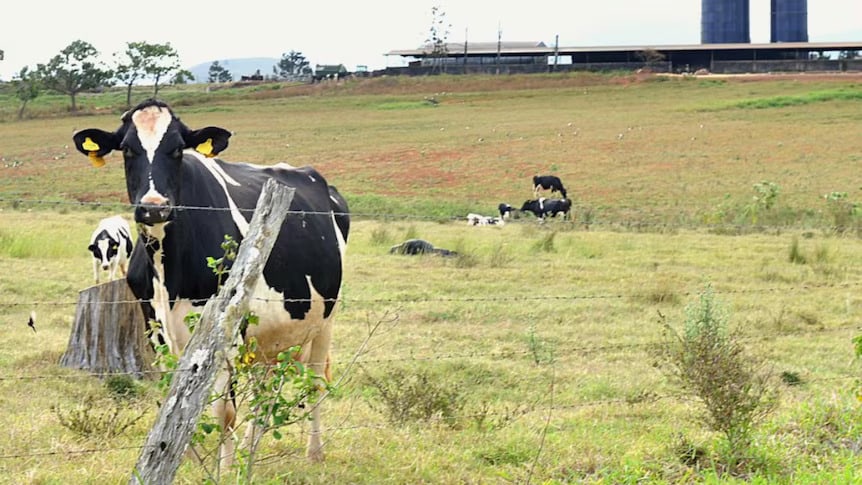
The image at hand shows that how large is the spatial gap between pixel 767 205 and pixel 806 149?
15.9m

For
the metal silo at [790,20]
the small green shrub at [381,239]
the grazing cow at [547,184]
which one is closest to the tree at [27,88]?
the grazing cow at [547,184]

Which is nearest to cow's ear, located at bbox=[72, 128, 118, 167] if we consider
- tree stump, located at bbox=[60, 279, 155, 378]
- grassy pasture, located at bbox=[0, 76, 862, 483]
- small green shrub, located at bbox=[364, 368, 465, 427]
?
grassy pasture, located at bbox=[0, 76, 862, 483]

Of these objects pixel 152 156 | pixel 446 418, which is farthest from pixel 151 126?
pixel 446 418

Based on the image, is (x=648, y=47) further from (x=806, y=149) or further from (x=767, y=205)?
(x=767, y=205)

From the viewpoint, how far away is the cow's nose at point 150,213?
6051 mm

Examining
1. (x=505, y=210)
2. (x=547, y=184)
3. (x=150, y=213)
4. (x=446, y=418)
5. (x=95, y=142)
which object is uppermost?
(x=95, y=142)

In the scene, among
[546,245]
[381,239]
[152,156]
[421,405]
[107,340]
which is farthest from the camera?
[381,239]

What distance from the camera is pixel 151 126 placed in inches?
253

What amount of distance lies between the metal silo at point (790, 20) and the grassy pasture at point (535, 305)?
75928 mm

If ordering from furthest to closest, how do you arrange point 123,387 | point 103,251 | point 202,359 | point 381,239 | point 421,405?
point 381,239, point 103,251, point 123,387, point 421,405, point 202,359

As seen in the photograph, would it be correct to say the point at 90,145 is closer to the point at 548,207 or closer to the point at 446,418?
the point at 446,418

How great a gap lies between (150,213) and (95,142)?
3.42 ft

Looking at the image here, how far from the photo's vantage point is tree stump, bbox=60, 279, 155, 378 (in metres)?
9.95

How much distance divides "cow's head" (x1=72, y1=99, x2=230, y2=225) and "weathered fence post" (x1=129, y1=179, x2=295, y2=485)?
1.08 m
